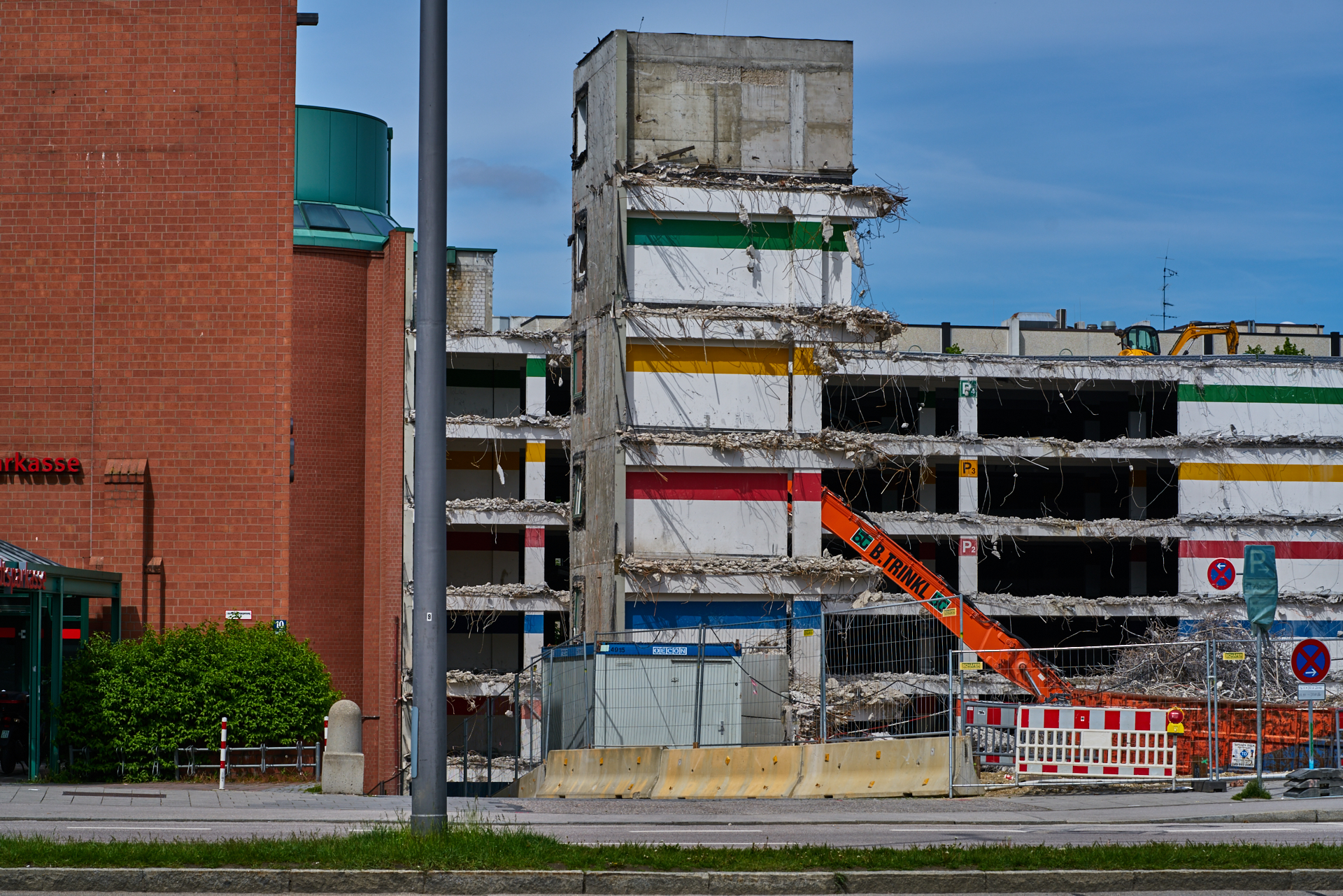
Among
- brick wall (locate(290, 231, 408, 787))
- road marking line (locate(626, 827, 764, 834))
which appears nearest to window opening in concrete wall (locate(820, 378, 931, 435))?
brick wall (locate(290, 231, 408, 787))

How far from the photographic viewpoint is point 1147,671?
40688 millimetres

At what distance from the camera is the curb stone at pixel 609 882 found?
35.1ft

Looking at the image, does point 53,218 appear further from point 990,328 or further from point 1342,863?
point 990,328

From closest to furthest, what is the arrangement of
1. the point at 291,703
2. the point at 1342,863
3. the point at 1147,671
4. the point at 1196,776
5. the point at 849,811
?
the point at 1342,863 → the point at 849,811 → the point at 1196,776 → the point at 291,703 → the point at 1147,671

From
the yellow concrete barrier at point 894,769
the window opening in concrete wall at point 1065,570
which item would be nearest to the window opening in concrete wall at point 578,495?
the window opening in concrete wall at point 1065,570

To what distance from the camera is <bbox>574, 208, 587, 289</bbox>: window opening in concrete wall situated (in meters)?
40.8

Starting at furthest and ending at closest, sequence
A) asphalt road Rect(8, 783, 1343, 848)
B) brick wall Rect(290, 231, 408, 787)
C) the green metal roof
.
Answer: the green metal roof
brick wall Rect(290, 231, 408, 787)
asphalt road Rect(8, 783, 1343, 848)

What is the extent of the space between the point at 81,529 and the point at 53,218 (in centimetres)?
691

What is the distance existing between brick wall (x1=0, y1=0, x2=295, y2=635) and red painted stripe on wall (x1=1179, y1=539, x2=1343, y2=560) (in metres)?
33.2

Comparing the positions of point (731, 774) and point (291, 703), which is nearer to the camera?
point (731, 774)

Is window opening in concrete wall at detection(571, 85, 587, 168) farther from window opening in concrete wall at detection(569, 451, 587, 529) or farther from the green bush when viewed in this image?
the green bush

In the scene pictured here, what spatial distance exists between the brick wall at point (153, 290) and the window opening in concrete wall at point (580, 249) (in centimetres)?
974

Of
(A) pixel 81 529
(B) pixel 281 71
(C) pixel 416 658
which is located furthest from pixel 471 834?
(B) pixel 281 71

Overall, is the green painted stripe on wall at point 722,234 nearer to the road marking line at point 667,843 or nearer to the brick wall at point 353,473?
the brick wall at point 353,473
